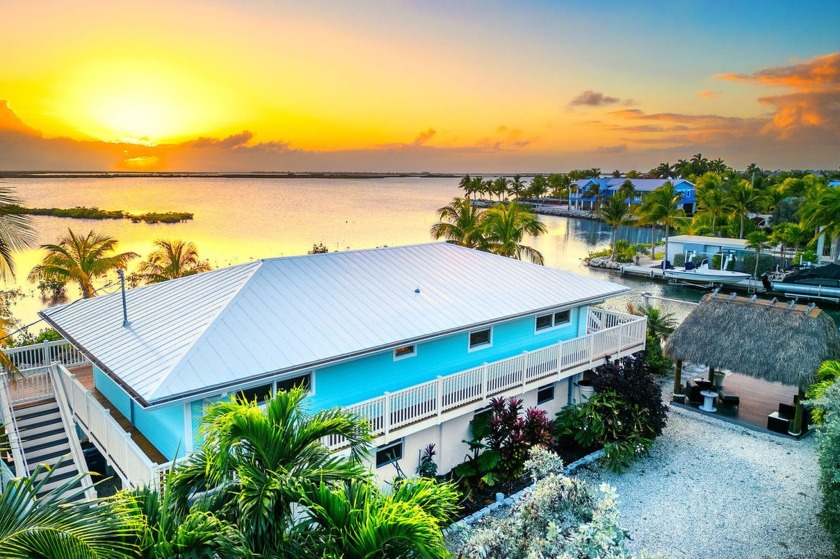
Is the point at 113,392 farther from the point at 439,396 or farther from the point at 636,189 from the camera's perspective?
the point at 636,189

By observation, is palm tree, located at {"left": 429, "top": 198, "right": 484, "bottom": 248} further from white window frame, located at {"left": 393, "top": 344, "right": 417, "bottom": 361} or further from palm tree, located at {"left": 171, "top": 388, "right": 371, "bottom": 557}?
palm tree, located at {"left": 171, "top": 388, "right": 371, "bottom": 557}

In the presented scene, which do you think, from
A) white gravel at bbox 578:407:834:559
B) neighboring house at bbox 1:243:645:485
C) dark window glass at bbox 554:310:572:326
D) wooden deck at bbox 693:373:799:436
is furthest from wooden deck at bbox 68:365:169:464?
wooden deck at bbox 693:373:799:436

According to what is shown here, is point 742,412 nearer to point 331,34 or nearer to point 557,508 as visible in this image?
point 557,508

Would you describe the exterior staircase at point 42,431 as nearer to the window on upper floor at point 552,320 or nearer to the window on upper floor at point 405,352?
the window on upper floor at point 405,352

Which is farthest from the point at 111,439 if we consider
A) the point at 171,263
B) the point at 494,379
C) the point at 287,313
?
the point at 171,263

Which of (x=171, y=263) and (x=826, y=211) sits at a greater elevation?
(x=826, y=211)

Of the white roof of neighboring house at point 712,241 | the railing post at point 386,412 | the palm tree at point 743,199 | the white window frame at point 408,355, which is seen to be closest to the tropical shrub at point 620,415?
the white window frame at point 408,355

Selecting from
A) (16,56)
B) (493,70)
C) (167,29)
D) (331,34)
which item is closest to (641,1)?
(493,70)
